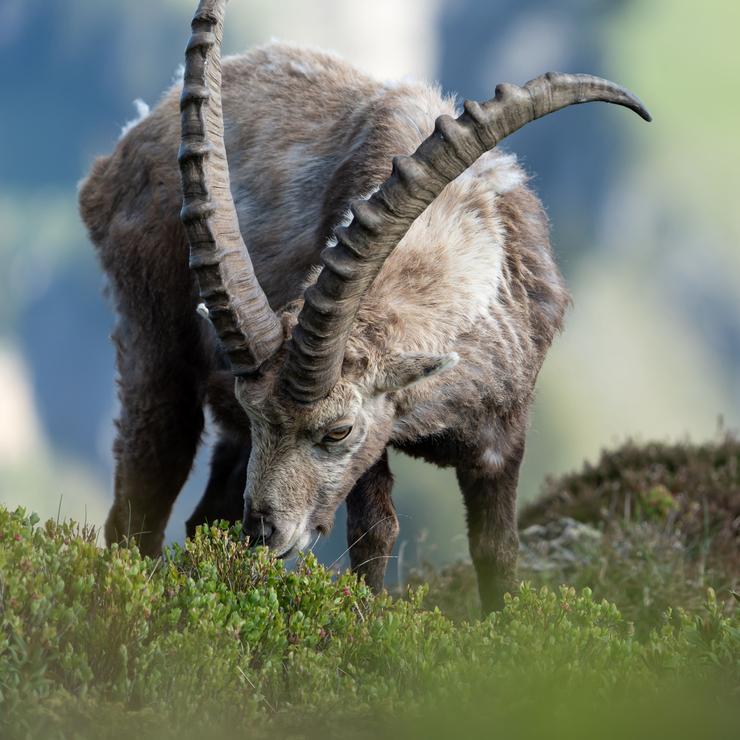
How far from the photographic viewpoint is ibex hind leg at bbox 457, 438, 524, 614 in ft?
22.9

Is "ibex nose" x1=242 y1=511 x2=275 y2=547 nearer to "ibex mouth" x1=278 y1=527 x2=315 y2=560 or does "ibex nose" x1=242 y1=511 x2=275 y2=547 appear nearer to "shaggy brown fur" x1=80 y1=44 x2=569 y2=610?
"shaggy brown fur" x1=80 y1=44 x2=569 y2=610

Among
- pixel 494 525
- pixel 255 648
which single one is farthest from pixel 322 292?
pixel 494 525

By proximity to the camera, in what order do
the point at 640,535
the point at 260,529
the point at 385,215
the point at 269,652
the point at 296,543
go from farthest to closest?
the point at 640,535 < the point at 296,543 < the point at 260,529 < the point at 385,215 < the point at 269,652

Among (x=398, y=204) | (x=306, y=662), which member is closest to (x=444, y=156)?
(x=398, y=204)

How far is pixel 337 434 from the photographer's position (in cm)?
575

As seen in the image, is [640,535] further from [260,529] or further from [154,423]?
[260,529]

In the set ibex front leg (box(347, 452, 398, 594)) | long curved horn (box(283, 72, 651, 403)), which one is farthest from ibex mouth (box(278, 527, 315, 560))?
ibex front leg (box(347, 452, 398, 594))

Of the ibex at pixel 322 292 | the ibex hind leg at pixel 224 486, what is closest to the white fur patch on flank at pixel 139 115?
the ibex at pixel 322 292

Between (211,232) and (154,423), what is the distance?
298 centimetres

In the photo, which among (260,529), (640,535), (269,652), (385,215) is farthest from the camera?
(640,535)

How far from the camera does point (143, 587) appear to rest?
438 cm

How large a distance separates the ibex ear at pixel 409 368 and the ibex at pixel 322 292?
0.01m

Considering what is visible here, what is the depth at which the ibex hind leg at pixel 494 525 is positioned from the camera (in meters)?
6.97

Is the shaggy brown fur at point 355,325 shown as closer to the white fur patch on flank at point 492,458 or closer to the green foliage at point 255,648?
the white fur patch on flank at point 492,458
